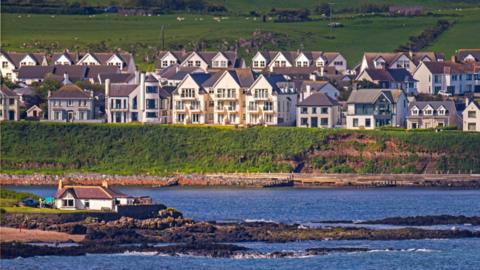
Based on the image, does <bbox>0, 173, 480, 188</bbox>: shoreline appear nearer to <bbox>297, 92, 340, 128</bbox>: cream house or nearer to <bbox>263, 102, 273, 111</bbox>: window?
<bbox>297, 92, 340, 128</bbox>: cream house

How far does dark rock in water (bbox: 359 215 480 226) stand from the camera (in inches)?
3238

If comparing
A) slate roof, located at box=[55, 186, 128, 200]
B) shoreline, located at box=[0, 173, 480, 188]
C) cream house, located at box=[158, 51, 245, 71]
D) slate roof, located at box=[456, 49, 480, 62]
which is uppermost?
slate roof, located at box=[456, 49, 480, 62]

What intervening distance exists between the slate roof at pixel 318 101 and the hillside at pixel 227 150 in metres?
4.23

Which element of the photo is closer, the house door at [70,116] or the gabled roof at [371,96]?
the gabled roof at [371,96]

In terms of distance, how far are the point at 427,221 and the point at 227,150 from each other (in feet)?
87.3

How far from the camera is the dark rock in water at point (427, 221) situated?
3238 inches

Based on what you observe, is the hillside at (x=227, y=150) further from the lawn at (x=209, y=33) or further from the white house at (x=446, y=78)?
the lawn at (x=209, y=33)

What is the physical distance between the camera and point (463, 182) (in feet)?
336

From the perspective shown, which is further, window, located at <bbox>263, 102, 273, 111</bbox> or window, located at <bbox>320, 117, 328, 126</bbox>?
window, located at <bbox>263, 102, 273, 111</bbox>

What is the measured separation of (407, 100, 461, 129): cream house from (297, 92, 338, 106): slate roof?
435 cm

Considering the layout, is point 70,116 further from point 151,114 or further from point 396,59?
point 396,59

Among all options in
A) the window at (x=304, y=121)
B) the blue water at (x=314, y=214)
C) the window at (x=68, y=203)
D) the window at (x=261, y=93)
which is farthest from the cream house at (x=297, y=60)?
the window at (x=68, y=203)

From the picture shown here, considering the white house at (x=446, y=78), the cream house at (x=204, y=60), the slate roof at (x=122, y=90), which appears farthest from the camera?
the cream house at (x=204, y=60)

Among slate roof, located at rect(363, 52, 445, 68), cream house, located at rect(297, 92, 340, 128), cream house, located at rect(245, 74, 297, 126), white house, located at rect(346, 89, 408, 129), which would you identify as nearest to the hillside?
cream house, located at rect(297, 92, 340, 128)
